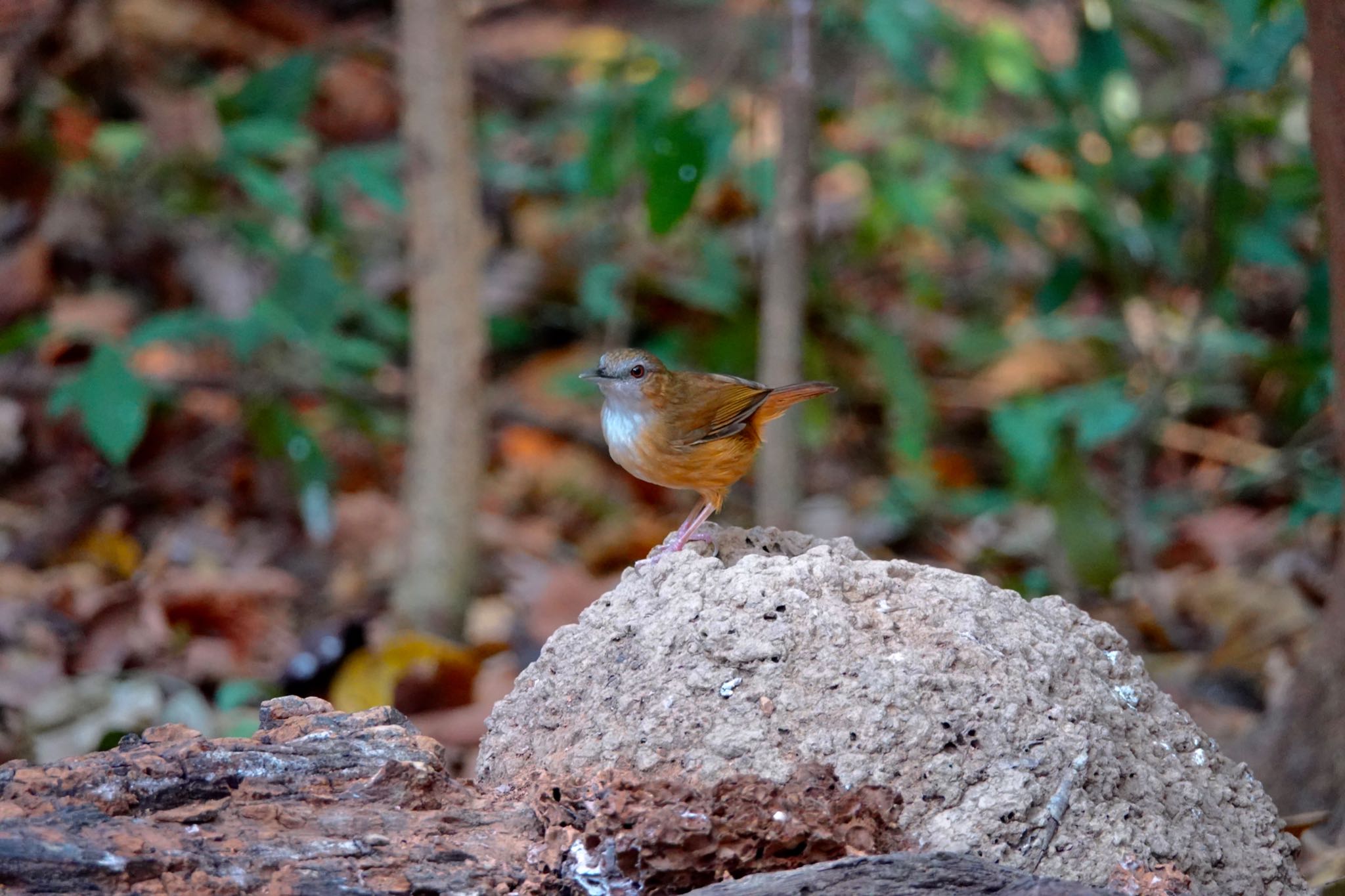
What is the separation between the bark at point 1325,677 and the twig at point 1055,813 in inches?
65.6

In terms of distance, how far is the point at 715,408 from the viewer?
4273mm

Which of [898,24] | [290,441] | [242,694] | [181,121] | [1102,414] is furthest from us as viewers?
[181,121]

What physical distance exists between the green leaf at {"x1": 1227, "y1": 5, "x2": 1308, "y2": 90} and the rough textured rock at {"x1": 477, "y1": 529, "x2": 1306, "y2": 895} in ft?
7.74

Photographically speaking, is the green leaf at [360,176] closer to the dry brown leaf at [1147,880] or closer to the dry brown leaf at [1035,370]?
the dry brown leaf at [1035,370]

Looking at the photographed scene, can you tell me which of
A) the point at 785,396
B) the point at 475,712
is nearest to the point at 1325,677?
the point at 785,396

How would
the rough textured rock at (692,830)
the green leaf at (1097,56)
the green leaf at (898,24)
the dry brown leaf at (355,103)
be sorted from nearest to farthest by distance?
1. the rough textured rock at (692,830)
2. the green leaf at (898,24)
3. the green leaf at (1097,56)
4. the dry brown leaf at (355,103)

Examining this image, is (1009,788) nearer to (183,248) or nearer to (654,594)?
(654,594)

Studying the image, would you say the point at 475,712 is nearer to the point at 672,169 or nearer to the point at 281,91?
the point at 672,169

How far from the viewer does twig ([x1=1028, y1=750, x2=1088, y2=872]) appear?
8.00 feet

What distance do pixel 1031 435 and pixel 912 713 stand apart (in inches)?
140

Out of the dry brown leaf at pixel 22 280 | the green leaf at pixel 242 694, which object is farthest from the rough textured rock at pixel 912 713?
the dry brown leaf at pixel 22 280

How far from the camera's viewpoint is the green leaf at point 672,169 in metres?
4.86

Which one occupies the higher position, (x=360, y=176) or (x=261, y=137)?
(x=261, y=137)

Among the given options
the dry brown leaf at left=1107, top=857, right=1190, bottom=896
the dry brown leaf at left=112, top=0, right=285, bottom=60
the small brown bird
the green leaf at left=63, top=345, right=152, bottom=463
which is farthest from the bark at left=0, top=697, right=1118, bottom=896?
the dry brown leaf at left=112, top=0, right=285, bottom=60
